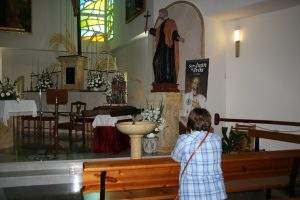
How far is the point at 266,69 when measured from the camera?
7.09 m

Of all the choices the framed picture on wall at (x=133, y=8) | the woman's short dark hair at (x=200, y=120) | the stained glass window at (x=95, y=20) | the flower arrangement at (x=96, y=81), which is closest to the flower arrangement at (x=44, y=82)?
the flower arrangement at (x=96, y=81)

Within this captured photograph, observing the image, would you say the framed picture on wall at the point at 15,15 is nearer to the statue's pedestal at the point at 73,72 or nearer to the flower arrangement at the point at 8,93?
the statue's pedestal at the point at 73,72

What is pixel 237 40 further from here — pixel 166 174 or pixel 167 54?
pixel 166 174

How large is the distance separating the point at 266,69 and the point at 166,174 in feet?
15.2

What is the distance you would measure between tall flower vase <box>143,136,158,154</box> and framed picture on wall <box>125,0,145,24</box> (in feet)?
14.3

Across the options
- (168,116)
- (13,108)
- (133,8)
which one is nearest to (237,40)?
(168,116)

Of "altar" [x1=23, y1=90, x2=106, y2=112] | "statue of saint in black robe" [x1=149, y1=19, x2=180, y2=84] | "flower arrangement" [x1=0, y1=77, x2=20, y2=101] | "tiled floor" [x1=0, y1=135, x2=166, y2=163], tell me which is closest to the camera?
"tiled floor" [x1=0, y1=135, x2=166, y2=163]

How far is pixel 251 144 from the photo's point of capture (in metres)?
6.89

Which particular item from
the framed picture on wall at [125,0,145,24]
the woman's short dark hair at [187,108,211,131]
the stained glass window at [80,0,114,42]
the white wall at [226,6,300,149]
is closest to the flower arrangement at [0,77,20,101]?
the framed picture on wall at [125,0,145,24]

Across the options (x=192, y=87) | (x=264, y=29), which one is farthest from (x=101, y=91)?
(x=264, y=29)

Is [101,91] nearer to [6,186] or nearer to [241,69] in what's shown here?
[241,69]

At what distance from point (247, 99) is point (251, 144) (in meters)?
1.08

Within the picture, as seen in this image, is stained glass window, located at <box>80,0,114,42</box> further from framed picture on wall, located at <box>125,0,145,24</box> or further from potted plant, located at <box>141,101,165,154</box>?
potted plant, located at <box>141,101,165,154</box>

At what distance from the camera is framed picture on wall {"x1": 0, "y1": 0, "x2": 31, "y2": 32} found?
1273 centimetres
